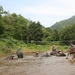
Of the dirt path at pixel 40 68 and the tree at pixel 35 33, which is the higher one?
the tree at pixel 35 33

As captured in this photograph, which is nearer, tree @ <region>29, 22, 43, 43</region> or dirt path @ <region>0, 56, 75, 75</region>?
dirt path @ <region>0, 56, 75, 75</region>

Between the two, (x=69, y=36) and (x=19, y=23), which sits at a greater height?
(x=19, y=23)

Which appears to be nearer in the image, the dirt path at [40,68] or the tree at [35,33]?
the dirt path at [40,68]

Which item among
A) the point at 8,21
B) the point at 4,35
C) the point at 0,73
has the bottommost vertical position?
the point at 0,73

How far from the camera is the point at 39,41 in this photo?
197ft

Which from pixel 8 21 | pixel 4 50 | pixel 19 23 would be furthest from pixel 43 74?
pixel 19 23

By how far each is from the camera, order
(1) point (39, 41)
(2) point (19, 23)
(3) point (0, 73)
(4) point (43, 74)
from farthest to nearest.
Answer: (2) point (19, 23)
(1) point (39, 41)
(3) point (0, 73)
(4) point (43, 74)

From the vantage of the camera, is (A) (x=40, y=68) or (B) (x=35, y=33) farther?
(B) (x=35, y=33)

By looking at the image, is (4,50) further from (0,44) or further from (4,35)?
(4,35)

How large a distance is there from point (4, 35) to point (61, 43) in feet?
75.1

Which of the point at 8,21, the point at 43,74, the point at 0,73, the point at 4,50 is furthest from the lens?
the point at 8,21

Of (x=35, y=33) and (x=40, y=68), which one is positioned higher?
(x=35, y=33)

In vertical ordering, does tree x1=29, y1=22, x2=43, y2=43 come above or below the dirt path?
above

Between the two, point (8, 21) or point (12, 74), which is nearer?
point (12, 74)
